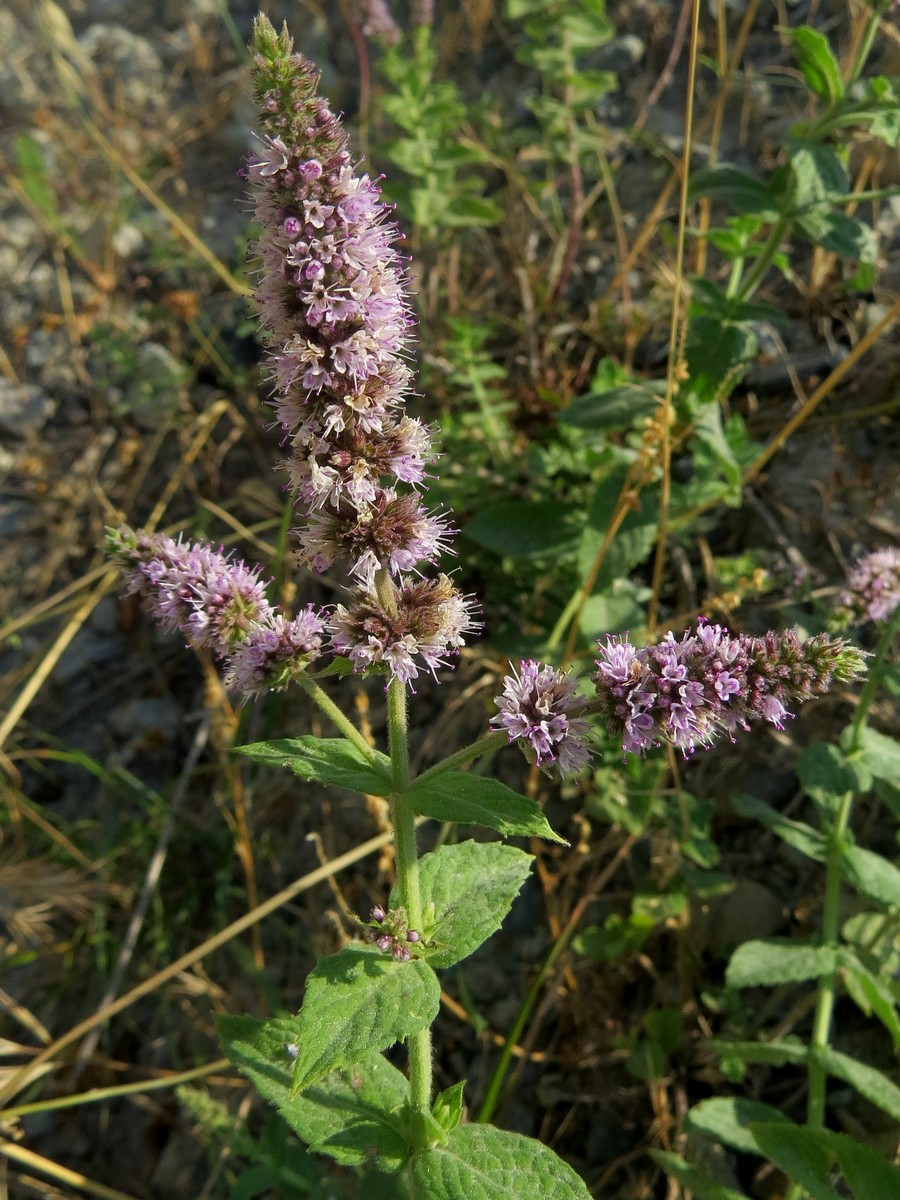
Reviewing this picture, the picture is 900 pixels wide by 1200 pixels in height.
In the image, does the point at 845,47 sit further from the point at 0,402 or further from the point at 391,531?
the point at 0,402

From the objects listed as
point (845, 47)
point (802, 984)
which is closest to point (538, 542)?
point (802, 984)

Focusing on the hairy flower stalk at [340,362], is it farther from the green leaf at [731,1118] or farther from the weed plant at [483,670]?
the green leaf at [731,1118]

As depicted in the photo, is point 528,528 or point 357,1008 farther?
point 528,528

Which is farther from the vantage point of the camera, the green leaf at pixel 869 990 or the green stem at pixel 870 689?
the green stem at pixel 870 689

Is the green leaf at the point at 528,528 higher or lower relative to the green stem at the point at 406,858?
higher

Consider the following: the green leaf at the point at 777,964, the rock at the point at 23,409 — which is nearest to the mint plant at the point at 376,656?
the green leaf at the point at 777,964

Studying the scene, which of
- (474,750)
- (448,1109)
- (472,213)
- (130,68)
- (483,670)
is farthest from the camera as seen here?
(130,68)

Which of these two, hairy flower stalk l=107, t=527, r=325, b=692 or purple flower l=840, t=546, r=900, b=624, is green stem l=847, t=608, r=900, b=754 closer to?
purple flower l=840, t=546, r=900, b=624

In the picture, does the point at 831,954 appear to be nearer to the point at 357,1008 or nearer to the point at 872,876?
the point at 872,876

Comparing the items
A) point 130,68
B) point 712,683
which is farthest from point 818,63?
point 130,68
